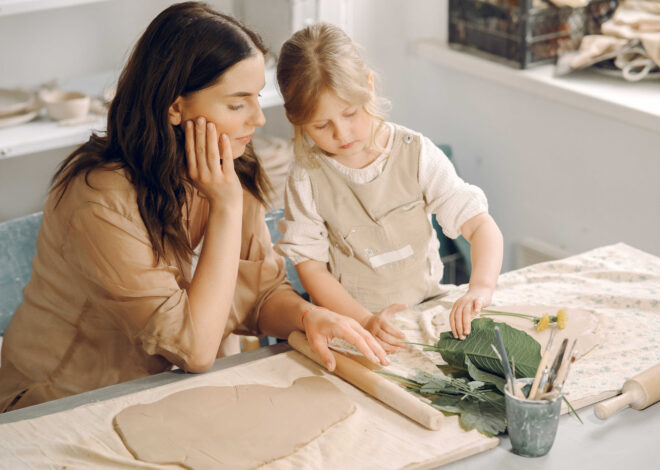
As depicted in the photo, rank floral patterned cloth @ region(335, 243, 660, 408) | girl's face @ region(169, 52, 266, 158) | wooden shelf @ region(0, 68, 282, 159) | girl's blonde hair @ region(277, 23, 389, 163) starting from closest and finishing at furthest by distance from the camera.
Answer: floral patterned cloth @ region(335, 243, 660, 408), girl's face @ region(169, 52, 266, 158), girl's blonde hair @ region(277, 23, 389, 163), wooden shelf @ region(0, 68, 282, 159)

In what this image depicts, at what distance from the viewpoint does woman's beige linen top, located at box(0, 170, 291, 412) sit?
53.9 inches

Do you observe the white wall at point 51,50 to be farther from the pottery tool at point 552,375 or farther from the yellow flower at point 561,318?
the pottery tool at point 552,375

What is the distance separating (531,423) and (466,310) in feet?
1.06

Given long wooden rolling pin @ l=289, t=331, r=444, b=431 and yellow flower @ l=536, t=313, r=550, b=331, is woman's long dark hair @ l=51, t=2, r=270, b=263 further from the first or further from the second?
yellow flower @ l=536, t=313, r=550, b=331

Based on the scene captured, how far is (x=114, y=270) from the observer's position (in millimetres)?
1376

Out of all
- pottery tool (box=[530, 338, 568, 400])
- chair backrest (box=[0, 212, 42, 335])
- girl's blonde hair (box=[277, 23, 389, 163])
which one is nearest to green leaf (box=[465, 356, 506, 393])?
pottery tool (box=[530, 338, 568, 400])

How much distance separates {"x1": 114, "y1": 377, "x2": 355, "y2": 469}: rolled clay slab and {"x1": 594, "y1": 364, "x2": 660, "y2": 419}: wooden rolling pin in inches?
14.3

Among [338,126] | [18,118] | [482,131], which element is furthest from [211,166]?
[482,131]

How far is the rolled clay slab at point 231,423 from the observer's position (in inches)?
43.9

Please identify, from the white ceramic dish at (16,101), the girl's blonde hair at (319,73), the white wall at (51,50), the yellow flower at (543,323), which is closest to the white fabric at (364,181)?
the girl's blonde hair at (319,73)

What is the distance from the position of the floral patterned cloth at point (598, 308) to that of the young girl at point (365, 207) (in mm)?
91

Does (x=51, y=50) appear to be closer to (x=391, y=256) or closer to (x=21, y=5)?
(x=21, y=5)

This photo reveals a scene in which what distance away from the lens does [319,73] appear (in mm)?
1510

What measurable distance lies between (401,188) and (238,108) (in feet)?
1.28
